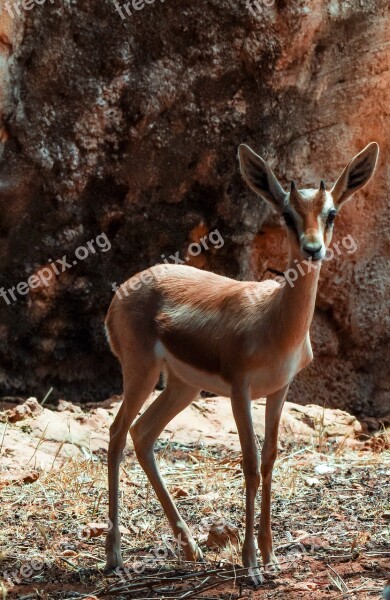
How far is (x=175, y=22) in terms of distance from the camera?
353 inches

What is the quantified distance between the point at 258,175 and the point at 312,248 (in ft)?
2.81

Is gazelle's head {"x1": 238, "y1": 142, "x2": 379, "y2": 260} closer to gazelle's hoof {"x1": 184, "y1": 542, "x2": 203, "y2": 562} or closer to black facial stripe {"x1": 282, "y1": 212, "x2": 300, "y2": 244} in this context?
black facial stripe {"x1": 282, "y1": 212, "x2": 300, "y2": 244}

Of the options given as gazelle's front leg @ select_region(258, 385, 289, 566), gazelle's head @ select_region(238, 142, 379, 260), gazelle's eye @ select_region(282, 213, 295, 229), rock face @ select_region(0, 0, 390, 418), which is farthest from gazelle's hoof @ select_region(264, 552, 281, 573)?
rock face @ select_region(0, 0, 390, 418)

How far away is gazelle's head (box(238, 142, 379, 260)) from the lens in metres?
5.08

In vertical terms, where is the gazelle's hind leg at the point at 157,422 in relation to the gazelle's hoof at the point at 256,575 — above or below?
above

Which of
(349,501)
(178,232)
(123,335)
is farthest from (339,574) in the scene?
(178,232)

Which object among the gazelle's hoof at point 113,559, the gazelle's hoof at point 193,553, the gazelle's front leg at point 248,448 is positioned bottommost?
the gazelle's hoof at point 193,553

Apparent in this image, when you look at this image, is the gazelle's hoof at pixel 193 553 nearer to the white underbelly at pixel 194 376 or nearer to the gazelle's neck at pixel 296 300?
the white underbelly at pixel 194 376

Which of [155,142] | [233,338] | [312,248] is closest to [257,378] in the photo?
[233,338]

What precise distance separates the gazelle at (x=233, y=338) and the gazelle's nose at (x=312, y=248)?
0.01m

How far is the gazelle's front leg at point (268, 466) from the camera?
17.5 ft

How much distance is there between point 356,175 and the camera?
5.57m

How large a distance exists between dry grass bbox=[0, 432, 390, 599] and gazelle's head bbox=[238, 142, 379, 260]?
65.5 inches

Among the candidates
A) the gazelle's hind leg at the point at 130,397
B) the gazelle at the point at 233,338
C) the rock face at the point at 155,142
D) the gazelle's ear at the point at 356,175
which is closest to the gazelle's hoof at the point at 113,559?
the gazelle at the point at 233,338
